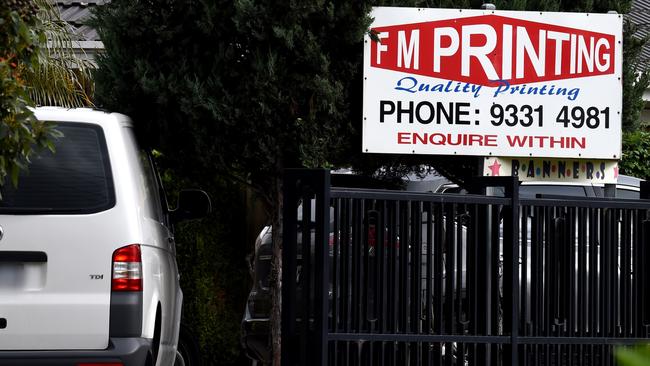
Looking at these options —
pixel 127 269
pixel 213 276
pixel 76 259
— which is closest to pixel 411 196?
pixel 127 269

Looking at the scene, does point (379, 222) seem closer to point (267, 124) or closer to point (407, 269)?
point (407, 269)

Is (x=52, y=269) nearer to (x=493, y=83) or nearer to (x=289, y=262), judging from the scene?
(x=289, y=262)

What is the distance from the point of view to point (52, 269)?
5520 mm

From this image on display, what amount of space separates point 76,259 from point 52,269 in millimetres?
125

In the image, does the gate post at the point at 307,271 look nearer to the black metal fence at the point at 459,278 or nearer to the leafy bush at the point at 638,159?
the black metal fence at the point at 459,278

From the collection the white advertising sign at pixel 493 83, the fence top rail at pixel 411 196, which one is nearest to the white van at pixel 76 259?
the fence top rail at pixel 411 196

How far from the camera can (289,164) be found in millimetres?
7145

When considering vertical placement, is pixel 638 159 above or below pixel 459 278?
above

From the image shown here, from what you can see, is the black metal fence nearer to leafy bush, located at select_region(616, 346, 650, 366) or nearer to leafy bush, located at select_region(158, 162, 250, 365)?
leafy bush, located at select_region(616, 346, 650, 366)

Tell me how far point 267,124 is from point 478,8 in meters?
1.74

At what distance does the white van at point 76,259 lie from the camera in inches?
216

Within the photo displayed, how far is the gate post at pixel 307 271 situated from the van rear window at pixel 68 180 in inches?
36.2

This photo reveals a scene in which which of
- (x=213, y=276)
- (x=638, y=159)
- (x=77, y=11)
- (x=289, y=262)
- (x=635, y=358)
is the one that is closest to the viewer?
(x=635, y=358)

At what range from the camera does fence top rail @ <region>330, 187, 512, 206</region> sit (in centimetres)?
537
